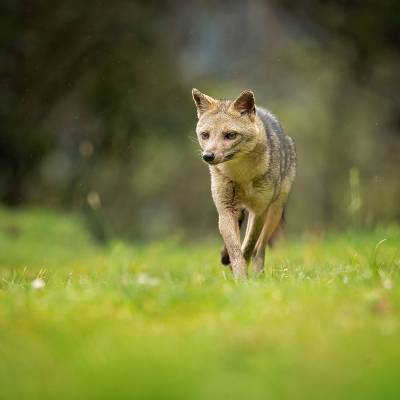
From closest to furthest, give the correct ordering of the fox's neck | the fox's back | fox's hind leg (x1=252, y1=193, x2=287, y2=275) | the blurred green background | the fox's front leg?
the fox's front leg → the fox's neck → the fox's back → fox's hind leg (x1=252, y1=193, x2=287, y2=275) → the blurred green background

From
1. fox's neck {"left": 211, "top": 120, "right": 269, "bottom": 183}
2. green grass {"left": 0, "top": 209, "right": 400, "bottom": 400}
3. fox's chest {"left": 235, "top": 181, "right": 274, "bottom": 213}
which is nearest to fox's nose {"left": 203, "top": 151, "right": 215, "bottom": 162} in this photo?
fox's neck {"left": 211, "top": 120, "right": 269, "bottom": 183}

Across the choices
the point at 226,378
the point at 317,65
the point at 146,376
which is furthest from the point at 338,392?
the point at 317,65

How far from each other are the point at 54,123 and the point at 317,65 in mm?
7379

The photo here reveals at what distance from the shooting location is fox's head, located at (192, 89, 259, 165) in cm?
701

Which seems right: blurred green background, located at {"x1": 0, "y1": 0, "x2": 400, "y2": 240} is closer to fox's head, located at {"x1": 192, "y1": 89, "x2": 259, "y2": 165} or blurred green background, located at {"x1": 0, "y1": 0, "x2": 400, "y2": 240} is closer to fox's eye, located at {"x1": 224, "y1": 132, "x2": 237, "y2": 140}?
fox's head, located at {"x1": 192, "y1": 89, "x2": 259, "y2": 165}

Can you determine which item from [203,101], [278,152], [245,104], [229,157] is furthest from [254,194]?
[203,101]

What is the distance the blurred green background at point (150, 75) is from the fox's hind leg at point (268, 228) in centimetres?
749

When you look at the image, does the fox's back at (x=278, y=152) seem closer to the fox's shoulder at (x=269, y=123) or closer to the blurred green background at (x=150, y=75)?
the fox's shoulder at (x=269, y=123)

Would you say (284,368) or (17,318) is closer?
(284,368)

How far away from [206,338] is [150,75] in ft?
51.0

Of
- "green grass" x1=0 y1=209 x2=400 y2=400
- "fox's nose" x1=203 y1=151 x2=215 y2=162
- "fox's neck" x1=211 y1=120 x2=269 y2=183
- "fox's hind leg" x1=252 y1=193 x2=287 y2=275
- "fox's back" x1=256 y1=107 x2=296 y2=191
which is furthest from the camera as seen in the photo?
"fox's hind leg" x1=252 y1=193 x2=287 y2=275

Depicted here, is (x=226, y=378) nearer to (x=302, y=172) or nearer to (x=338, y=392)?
(x=338, y=392)

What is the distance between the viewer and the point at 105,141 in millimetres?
18969

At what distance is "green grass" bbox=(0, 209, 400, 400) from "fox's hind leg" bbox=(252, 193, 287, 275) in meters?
1.68
